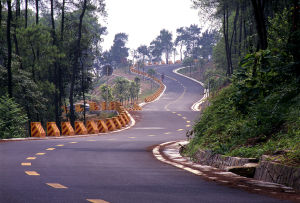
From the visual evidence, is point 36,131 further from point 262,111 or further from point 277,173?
point 277,173

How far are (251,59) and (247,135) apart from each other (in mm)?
2893

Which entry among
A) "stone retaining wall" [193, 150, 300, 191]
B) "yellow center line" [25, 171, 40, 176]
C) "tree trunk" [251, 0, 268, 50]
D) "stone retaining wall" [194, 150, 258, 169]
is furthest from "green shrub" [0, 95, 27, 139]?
"stone retaining wall" [193, 150, 300, 191]

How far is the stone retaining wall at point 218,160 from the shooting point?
30.4 feet

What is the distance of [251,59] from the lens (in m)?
13.3

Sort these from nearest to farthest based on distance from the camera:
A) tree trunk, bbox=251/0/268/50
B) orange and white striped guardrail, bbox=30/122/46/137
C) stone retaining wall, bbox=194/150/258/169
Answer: stone retaining wall, bbox=194/150/258/169
tree trunk, bbox=251/0/268/50
orange and white striped guardrail, bbox=30/122/46/137

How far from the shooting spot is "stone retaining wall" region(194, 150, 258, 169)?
927 cm

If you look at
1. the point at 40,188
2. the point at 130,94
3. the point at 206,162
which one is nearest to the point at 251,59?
the point at 206,162

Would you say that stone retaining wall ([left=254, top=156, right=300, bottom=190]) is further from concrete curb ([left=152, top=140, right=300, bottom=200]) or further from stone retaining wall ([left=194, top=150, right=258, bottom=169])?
stone retaining wall ([left=194, top=150, right=258, bottom=169])

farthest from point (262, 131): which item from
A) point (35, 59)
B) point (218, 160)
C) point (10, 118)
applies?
point (35, 59)

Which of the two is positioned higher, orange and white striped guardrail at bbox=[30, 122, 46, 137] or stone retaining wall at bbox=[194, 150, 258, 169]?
stone retaining wall at bbox=[194, 150, 258, 169]

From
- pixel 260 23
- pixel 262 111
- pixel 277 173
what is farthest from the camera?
pixel 260 23

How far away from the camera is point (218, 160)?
1042 centimetres

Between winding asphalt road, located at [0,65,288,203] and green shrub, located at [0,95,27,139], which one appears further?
green shrub, located at [0,95,27,139]

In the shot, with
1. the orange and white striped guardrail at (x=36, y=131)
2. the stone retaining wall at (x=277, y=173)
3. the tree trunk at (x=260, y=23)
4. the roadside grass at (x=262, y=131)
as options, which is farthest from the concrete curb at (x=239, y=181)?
the orange and white striped guardrail at (x=36, y=131)
